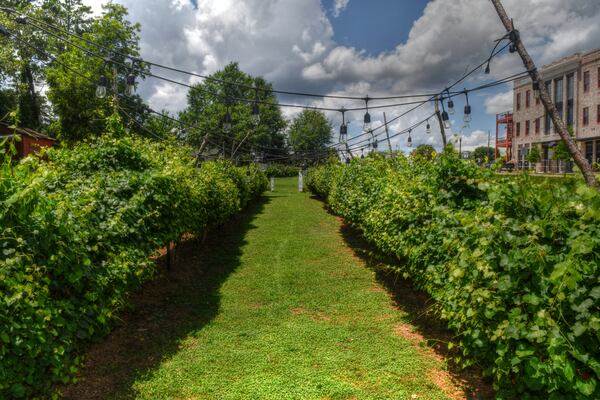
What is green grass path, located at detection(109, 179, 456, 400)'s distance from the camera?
13.8 ft

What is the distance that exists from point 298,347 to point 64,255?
118 inches

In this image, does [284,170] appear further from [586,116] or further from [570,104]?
[586,116]

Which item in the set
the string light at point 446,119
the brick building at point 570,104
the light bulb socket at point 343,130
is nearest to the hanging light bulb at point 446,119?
the string light at point 446,119

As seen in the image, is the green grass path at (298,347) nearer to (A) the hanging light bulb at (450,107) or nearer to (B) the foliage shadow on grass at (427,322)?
(B) the foliage shadow on grass at (427,322)

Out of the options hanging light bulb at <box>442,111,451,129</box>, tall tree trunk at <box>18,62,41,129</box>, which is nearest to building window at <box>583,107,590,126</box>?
hanging light bulb at <box>442,111,451,129</box>

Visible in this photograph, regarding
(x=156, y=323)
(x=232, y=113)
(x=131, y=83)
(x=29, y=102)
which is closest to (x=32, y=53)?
(x=29, y=102)

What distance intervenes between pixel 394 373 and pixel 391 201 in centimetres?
307

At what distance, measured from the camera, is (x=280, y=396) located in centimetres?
405

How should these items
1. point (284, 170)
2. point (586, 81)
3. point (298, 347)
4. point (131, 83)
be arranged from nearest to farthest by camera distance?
1. point (298, 347)
2. point (131, 83)
3. point (586, 81)
4. point (284, 170)

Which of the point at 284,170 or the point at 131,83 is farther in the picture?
the point at 284,170

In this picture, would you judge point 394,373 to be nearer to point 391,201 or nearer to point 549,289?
point 549,289

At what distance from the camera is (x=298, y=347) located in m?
5.25

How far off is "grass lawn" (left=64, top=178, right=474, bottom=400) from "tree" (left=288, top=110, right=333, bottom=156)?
74.0 meters

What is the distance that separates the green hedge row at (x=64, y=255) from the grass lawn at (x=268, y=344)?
2.77ft
